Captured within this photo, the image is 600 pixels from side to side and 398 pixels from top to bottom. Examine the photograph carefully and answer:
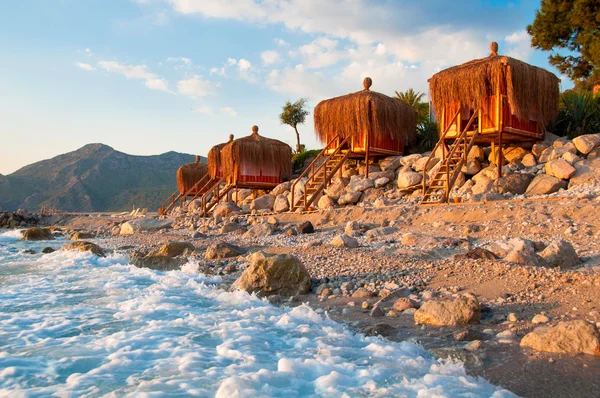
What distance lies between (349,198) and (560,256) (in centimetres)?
912

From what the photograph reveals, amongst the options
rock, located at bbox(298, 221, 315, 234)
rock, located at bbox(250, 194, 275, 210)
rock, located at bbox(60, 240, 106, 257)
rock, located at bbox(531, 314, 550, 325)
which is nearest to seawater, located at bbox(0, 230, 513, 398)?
rock, located at bbox(531, 314, 550, 325)

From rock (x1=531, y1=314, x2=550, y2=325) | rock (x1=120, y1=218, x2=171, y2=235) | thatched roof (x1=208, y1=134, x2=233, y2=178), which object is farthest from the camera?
thatched roof (x1=208, y1=134, x2=233, y2=178)

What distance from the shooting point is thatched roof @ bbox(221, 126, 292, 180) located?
21.2 metres

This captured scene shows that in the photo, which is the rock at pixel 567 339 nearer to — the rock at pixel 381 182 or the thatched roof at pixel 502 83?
the thatched roof at pixel 502 83

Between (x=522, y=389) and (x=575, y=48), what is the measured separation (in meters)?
21.4

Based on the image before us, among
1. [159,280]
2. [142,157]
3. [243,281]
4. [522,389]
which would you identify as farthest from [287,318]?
[142,157]

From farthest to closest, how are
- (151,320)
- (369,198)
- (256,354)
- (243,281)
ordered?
1. (369,198)
2. (243,281)
3. (151,320)
4. (256,354)

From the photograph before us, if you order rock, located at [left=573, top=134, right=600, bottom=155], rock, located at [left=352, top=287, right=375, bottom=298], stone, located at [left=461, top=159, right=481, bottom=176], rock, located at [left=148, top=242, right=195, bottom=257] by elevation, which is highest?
rock, located at [left=573, top=134, right=600, bottom=155]

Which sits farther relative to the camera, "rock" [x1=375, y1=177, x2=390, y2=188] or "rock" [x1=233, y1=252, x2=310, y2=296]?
"rock" [x1=375, y1=177, x2=390, y2=188]

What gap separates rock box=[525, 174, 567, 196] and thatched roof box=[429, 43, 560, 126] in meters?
2.23

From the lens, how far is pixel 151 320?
5.09m

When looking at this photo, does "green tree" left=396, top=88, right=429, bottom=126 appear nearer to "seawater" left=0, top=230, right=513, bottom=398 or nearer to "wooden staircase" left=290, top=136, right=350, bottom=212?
"wooden staircase" left=290, top=136, right=350, bottom=212

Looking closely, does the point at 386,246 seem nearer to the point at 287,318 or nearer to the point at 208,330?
the point at 287,318

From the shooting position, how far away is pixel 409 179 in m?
14.3
